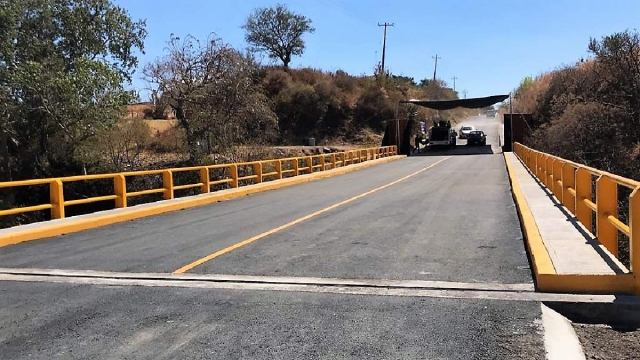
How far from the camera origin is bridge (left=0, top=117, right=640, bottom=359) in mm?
4887

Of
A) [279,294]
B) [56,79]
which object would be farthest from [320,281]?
[56,79]

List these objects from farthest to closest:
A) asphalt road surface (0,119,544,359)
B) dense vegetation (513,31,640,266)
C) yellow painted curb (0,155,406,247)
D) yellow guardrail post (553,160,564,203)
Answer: dense vegetation (513,31,640,266) → yellow guardrail post (553,160,564,203) → yellow painted curb (0,155,406,247) → asphalt road surface (0,119,544,359)

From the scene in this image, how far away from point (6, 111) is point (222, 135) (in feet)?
39.7

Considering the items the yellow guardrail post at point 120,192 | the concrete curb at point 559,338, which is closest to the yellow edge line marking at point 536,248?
the concrete curb at point 559,338

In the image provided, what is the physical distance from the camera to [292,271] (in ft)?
24.3

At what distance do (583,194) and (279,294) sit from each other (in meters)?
5.59

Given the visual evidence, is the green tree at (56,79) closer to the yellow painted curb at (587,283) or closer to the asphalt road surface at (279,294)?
the asphalt road surface at (279,294)

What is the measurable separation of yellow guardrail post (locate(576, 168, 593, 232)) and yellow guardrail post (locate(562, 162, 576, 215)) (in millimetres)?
1485

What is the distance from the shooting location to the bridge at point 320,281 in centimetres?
489

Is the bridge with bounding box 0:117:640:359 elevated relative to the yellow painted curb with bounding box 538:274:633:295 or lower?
lower

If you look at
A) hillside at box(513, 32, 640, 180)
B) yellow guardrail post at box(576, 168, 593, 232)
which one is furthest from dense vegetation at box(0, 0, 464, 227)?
yellow guardrail post at box(576, 168, 593, 232)

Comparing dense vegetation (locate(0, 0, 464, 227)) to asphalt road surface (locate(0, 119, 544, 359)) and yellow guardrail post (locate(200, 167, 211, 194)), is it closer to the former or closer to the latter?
yellow guardrail post (locate(200, 167, 211, 194))

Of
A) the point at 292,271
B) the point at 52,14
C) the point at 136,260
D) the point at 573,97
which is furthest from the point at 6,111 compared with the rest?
the point at 573,97

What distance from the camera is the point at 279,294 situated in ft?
20.8
